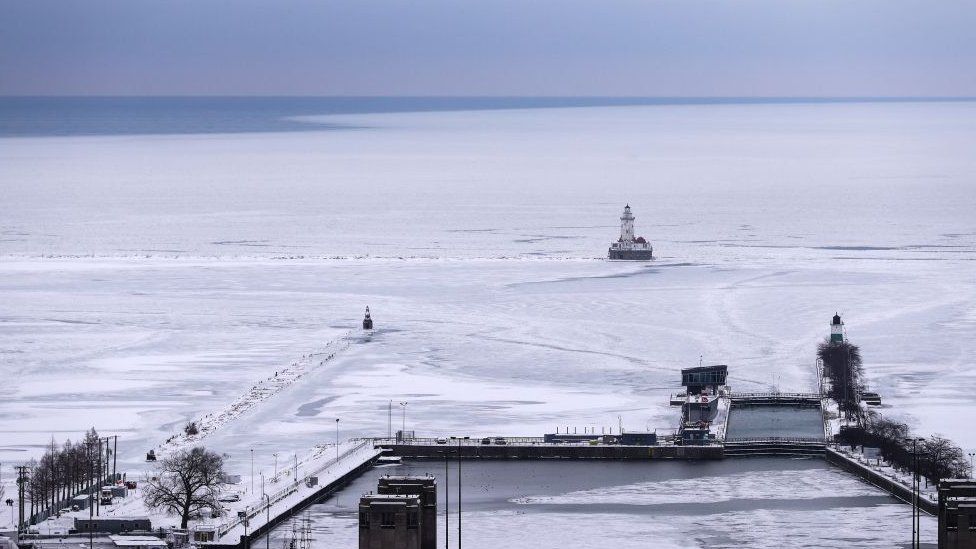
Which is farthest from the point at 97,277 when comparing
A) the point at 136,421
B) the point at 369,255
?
the point at 136,421

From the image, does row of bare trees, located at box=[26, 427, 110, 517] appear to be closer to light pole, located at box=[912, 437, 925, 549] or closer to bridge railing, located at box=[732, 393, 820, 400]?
light pole, located at box=[912, 437, 925, 549]

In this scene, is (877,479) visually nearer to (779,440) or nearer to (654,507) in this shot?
(779,440)

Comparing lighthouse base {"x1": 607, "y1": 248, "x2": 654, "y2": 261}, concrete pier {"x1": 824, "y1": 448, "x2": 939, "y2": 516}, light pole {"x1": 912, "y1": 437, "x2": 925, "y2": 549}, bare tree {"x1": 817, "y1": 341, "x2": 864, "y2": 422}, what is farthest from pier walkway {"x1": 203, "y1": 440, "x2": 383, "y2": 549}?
lighthouse base {"x1": 607, "y1": 248, "x2": 654, "y2": 261}

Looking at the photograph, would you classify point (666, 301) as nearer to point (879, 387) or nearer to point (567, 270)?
point (567, 270)

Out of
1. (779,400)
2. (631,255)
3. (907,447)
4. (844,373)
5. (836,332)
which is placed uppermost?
(631,255)

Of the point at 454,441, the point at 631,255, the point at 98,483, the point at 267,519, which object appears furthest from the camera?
the point at 631,255

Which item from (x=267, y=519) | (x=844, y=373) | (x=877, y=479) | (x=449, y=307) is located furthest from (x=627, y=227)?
(x=267, y=519)
